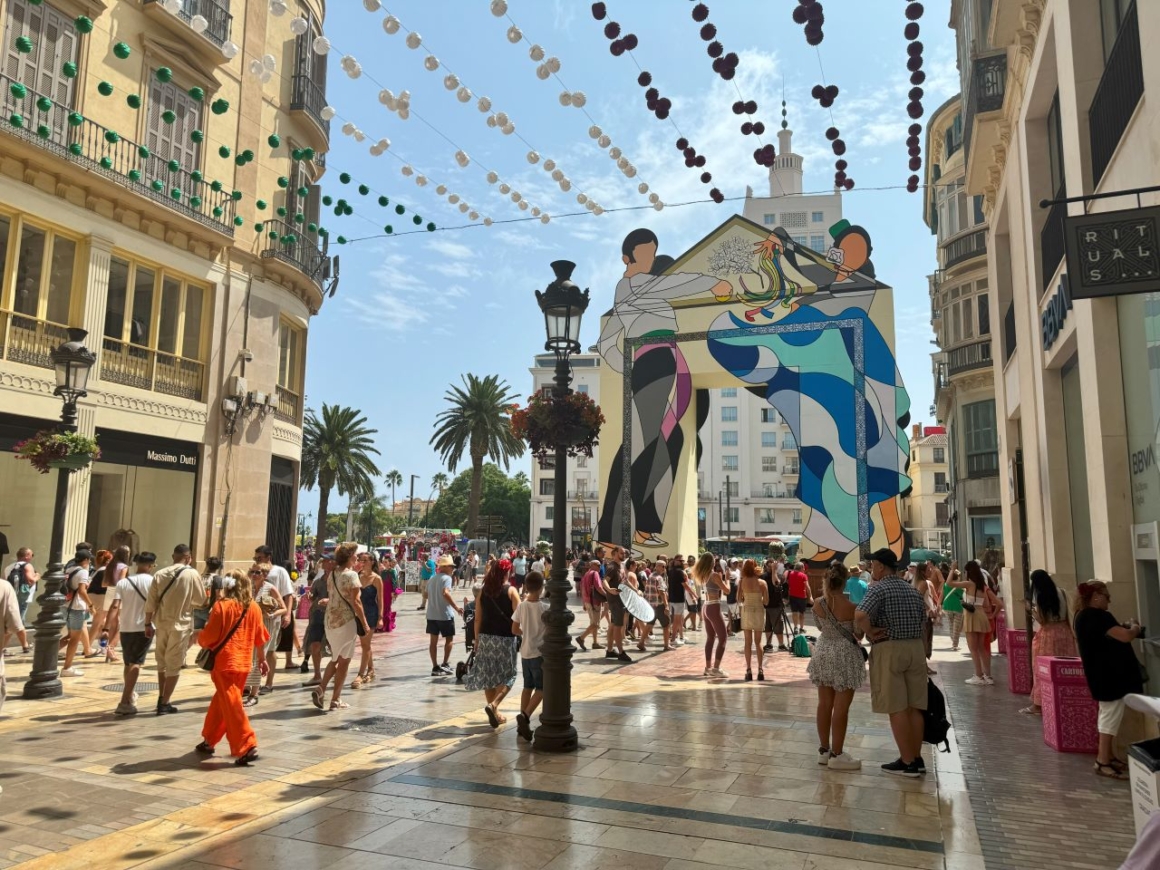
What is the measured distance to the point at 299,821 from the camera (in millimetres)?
5324

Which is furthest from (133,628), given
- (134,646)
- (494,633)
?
(494,633)

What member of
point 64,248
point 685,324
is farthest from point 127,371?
point 685,324

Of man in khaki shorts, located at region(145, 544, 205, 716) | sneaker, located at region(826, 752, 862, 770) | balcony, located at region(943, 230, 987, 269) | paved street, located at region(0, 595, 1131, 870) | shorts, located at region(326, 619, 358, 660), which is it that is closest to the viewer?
paved street, located at region(0, 595, 1131, 870)

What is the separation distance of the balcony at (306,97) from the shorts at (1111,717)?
62.3ft

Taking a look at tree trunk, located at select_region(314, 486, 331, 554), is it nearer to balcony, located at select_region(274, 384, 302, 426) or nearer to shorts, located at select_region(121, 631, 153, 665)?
balcony, located at select_region(274, 384, 302, 426)

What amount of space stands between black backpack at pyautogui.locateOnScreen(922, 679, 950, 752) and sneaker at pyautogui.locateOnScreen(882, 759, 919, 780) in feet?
0.77

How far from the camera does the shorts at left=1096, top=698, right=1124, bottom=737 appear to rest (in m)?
6.54

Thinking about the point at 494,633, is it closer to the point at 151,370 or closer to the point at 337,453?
the point at 151,370

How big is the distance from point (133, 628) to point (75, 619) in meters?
3.06

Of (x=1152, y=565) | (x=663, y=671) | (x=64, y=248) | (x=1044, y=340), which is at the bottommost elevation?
(x=663, y=671)

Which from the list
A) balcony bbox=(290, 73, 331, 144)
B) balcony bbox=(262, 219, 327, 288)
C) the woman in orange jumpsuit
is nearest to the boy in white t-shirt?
the woman in orange jumpsuit

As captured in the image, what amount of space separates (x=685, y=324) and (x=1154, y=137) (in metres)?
22.1

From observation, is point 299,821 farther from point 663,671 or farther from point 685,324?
point 685,324

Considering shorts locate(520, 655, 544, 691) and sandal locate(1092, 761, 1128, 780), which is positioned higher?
Result: shorts locate(520, 655, 544, 691)
